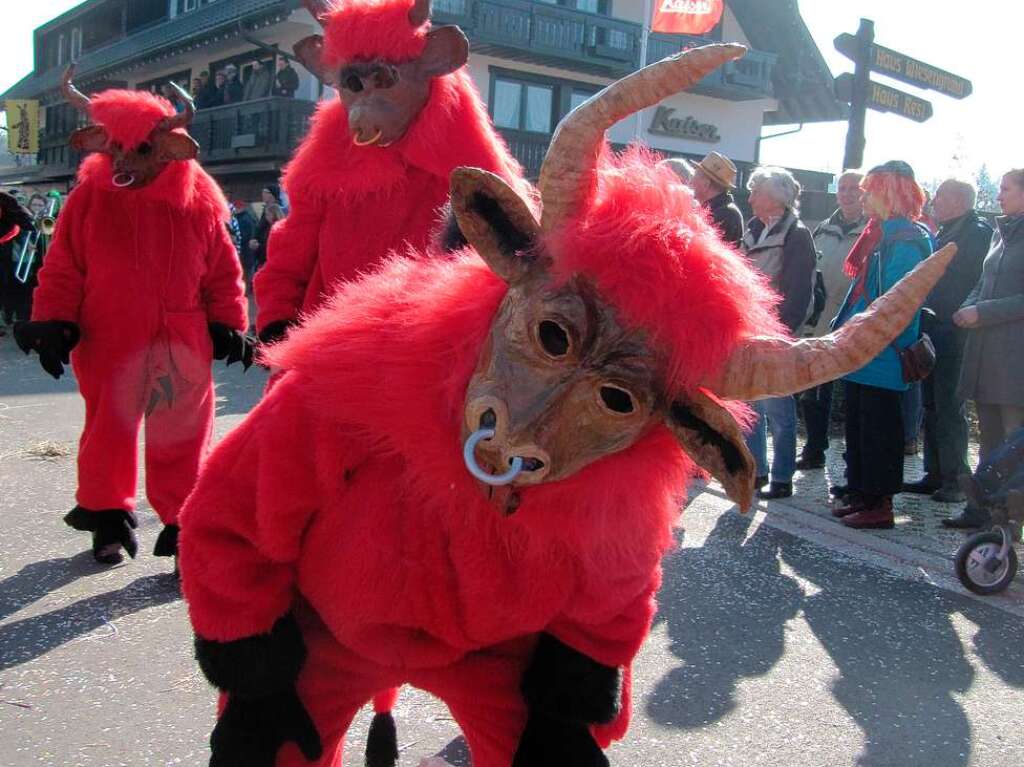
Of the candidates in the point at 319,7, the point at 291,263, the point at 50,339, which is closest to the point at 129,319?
the point at 50,339

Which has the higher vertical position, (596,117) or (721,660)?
(596,117)

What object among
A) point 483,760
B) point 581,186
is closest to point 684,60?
point 581,186

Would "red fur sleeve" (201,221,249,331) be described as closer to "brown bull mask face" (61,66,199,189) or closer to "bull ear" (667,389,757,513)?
"brown bull mask face" (61,66,199,189)

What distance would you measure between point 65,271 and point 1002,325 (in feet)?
15.2

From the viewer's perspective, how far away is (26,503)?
195 inches

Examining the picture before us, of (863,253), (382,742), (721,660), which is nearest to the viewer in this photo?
(382,742)

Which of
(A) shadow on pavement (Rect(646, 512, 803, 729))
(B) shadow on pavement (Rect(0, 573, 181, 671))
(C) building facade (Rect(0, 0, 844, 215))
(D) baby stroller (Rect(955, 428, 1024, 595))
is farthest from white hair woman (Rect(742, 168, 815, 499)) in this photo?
(C) building facade (Rect(0, 0, 844, 215))

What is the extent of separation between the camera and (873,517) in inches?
206

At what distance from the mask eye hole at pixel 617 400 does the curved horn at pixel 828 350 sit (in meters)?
0.13

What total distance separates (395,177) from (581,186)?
1.61 m

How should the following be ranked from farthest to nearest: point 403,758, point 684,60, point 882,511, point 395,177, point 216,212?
point 882,511 < point 216,212 < point 395,177 < point 403,758 < point 684,60

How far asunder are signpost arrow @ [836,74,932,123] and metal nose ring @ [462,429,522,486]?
363 inches

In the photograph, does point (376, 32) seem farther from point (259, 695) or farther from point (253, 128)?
point (253, 128)

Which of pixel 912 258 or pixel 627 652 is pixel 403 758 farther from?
pixel 912 258
